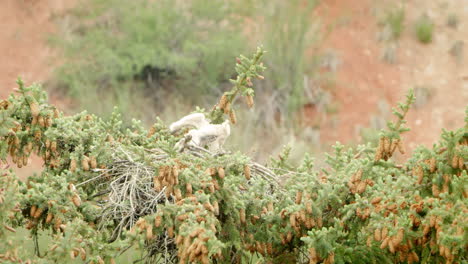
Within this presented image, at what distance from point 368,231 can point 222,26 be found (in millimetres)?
8495

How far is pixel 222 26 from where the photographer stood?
37.5 feet

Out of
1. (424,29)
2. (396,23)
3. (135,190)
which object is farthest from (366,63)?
(135,190)

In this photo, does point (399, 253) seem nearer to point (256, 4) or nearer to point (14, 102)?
point (14, 102)

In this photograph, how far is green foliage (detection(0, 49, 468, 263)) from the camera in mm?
2996

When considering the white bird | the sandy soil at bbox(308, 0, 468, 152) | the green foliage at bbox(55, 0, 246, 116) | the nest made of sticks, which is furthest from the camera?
the sandy soil at bbox(308, 0, 468, 152)

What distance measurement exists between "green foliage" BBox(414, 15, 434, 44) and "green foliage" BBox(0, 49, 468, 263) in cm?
904

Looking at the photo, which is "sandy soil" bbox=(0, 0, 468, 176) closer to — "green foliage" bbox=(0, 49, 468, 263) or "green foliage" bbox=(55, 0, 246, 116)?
"green foliage" bbox=(55, 0, 246, 116)

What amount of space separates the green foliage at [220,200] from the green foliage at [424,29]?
9041 mm

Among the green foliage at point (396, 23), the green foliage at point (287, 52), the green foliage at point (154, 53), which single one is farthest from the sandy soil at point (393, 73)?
the green foliage at point (154, 53)

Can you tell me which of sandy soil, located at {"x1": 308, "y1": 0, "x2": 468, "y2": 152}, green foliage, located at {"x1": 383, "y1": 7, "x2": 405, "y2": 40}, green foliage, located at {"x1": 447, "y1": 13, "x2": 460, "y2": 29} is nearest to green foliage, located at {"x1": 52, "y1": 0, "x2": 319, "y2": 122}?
sandy soil, located at {"x1": 308, "y1": 0, "x2": 468, "y2": 152}

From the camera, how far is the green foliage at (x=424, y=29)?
1240 centimetres

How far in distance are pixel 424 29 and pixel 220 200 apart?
963 centimetres

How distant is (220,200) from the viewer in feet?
11.3

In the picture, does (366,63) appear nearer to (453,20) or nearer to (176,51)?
(453,20)
